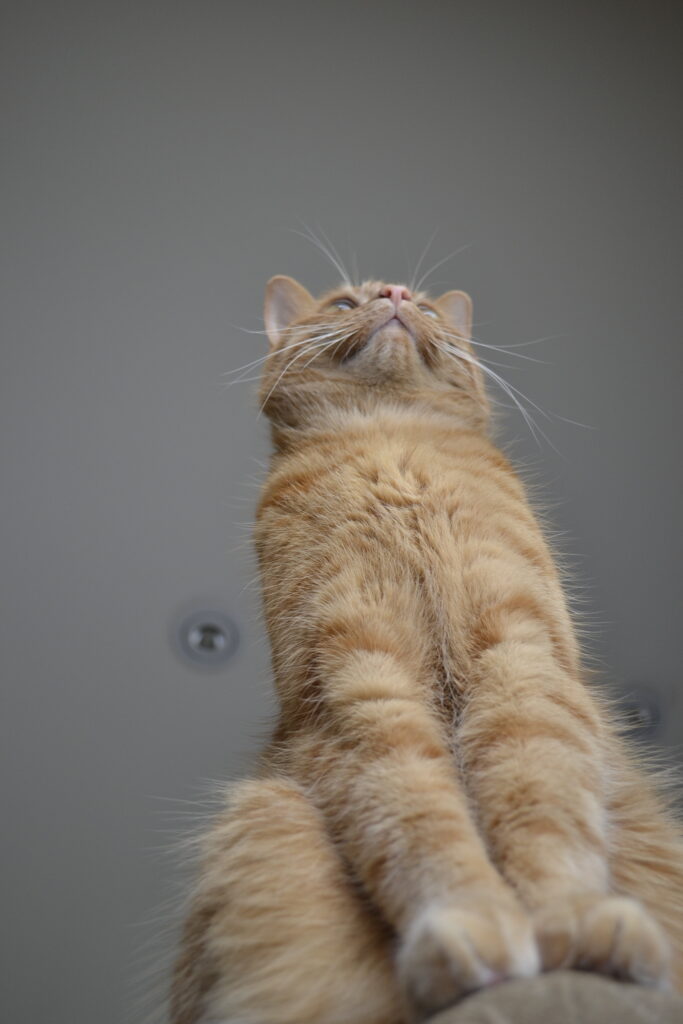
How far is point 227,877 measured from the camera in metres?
0.96

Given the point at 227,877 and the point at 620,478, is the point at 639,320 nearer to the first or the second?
the point at 620,478

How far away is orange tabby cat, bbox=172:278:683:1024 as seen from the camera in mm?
749

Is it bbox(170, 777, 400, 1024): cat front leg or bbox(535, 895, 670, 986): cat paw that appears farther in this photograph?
bbox(170, 777, 400, 1024): cat front leg

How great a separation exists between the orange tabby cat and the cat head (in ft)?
0.38

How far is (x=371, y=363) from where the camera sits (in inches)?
57.8

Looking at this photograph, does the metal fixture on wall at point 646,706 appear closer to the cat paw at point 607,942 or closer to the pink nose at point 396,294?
the pink nose at point 396,294

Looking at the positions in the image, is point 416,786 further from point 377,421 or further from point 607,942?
point 377,421

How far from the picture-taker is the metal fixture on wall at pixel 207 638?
2.22 metres

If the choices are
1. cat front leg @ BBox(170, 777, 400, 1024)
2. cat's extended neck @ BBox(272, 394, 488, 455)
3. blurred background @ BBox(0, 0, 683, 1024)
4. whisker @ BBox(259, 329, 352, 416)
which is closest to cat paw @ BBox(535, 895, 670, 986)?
cat front leg @ BBox(170, 777, 400, 1024)

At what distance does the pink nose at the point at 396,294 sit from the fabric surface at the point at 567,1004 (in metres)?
1.02

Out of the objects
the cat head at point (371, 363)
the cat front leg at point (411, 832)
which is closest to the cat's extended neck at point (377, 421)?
the cat head at point (371, 363)

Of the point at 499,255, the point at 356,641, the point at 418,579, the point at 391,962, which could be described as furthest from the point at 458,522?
the point at 499,255

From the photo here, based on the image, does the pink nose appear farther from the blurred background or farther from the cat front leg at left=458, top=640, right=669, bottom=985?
the cat front leg at left=458, top=640, right=669, bottom=985

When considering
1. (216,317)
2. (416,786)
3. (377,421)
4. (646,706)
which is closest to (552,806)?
(416,786)
